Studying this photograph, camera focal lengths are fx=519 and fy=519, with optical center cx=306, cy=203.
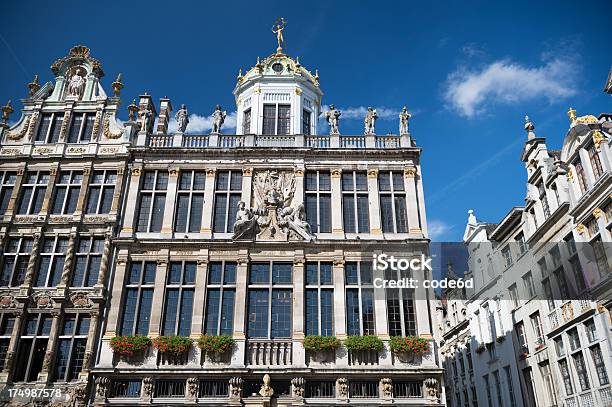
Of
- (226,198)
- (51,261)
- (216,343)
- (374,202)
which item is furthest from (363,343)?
(51,261)

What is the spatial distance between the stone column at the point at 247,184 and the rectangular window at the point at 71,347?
875 cm

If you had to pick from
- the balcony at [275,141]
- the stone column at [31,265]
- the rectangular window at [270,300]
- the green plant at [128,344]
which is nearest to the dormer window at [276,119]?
the balcony at [275,141]

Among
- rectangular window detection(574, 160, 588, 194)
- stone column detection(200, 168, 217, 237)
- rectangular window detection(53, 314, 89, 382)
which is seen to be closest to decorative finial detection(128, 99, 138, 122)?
stone column detection(200, 168, 217, 237)

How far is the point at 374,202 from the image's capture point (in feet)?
81.8

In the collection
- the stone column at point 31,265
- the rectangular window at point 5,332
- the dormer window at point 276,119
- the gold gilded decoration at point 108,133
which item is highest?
the dormer window at point 276,119

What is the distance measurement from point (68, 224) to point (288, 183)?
10.6m

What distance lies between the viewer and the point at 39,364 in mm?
22172

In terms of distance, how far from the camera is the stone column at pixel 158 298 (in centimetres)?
2216

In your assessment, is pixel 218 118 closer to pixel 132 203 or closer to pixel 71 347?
pixel 132 203

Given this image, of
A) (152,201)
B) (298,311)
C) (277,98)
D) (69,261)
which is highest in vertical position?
(277,98)

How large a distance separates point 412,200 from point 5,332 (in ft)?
63.2

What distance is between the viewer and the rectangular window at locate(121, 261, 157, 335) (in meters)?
22.5

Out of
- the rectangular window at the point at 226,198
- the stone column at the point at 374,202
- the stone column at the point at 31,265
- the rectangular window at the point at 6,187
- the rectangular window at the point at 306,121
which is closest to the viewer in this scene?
the stone column at the point at 31,265

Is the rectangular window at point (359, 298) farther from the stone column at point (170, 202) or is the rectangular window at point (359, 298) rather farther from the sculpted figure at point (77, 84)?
the sculpted figure at point (77, 84)
